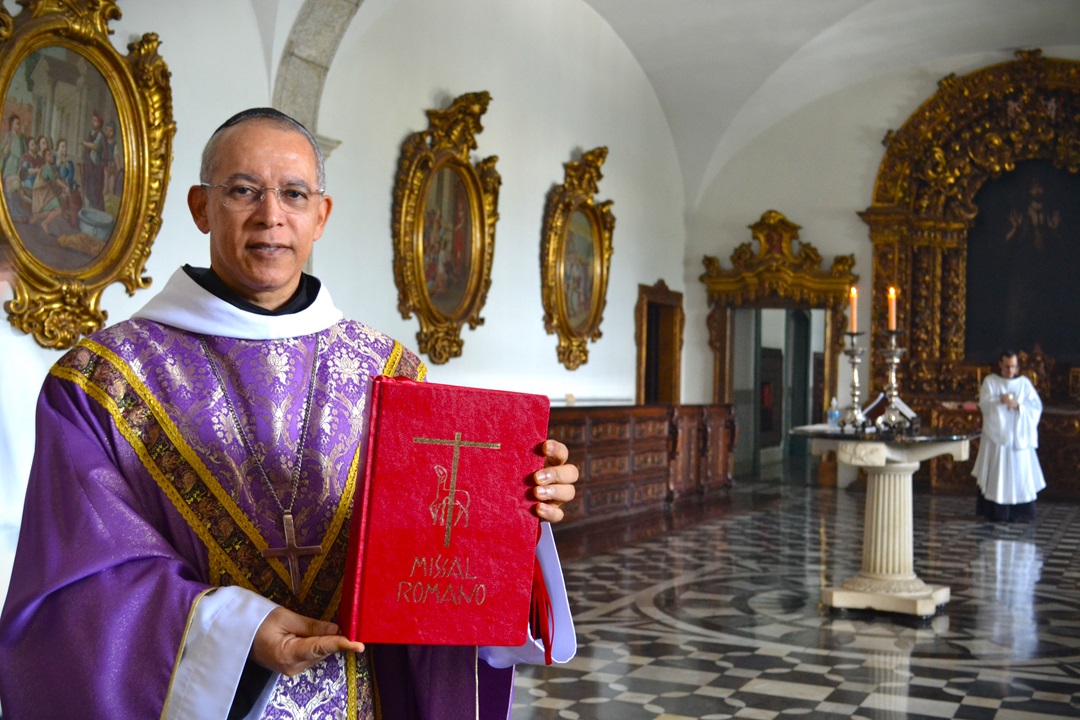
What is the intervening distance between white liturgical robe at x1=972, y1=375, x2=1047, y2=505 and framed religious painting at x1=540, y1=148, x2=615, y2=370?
4.41 m

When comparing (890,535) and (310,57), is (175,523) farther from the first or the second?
(310,57)

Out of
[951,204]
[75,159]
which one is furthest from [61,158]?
[951,204]

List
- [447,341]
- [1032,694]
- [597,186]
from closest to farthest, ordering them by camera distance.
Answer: [1032,694] → [447,341] → [597,186]

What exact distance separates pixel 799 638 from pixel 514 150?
6522mm

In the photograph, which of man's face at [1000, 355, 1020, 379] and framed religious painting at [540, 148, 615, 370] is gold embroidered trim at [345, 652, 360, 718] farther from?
man's face at [1000, 355, 1020, 379]

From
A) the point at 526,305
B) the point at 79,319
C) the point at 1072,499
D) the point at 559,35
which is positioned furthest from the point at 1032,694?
the point at 1072,499

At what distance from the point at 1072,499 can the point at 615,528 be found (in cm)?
703

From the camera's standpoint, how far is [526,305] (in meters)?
12.0

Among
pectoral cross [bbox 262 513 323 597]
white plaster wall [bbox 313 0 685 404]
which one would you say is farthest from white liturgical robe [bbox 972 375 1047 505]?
pectoral cross [bbox 262 513 323 597]

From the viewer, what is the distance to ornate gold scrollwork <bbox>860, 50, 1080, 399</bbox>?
595 inches

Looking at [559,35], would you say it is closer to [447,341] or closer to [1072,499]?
[447,341]

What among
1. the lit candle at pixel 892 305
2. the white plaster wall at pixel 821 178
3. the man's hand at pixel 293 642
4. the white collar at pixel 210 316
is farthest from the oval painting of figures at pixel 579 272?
the man's hand at pixel 293 642

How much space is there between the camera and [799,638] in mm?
6527

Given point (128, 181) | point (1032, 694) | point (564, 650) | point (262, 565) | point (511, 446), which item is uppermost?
point (128, 181)
